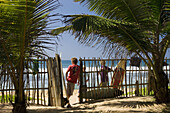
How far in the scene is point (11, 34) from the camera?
2783 mm

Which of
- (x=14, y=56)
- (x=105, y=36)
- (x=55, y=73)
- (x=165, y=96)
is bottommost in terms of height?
(x=165, y=96)

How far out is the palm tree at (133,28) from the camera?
347 cm

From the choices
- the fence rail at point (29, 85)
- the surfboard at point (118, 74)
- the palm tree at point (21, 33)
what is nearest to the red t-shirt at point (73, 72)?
the fence rail at point (29, 85)

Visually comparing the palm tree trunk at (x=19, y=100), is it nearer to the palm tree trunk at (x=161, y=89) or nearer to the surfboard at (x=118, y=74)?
the palm tree trunk at (x=161, y=89)

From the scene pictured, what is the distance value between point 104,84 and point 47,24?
335 cm

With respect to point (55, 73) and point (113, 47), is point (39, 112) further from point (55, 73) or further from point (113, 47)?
point (113, 47)

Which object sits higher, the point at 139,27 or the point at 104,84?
the point at 139,27

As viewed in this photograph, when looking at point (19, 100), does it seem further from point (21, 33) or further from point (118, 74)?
point (118, 74)

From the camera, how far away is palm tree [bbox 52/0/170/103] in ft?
11.4

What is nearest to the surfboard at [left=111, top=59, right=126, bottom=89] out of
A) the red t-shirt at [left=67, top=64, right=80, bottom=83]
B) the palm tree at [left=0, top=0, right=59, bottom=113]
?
the red t-shirt at [left=67, top=64, right=80, bottom=83]

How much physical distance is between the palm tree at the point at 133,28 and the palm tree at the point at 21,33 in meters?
0.70

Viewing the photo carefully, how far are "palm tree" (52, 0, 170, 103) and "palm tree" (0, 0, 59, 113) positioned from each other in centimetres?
70

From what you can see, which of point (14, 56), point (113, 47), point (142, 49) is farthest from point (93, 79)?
point (14, 56)

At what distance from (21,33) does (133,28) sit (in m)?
2.35
